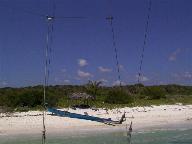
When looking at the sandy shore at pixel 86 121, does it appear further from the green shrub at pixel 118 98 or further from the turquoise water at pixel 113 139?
the green shrub at pixel 118 98

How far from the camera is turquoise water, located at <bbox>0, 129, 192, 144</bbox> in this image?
3188 cm

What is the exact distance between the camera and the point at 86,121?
3934cm

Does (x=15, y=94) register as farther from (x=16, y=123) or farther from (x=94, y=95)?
(x=16, y=123)

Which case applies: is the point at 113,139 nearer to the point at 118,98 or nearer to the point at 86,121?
the point at 86,121

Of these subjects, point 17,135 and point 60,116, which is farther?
point 60,116

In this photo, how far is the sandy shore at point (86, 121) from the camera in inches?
1465

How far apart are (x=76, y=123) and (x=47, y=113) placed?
4066 mm

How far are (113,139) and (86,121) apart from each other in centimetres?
688

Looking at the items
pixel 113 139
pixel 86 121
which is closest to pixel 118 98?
pixel 86 121

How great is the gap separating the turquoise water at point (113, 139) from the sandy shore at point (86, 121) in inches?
96.8

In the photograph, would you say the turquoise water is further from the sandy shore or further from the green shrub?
the green shrub

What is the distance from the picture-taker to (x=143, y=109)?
47.8 metres

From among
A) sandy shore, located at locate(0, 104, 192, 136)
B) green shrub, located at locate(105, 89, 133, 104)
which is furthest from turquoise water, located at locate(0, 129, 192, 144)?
green shrub, located at locate(105, 89, 133, 104)

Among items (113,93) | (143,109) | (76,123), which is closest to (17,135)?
(76,123)
